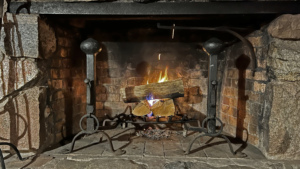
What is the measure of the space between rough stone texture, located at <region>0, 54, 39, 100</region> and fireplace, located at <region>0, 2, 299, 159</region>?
0.03 feet

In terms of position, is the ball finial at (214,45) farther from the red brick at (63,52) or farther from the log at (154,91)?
the red brick at (63,52)

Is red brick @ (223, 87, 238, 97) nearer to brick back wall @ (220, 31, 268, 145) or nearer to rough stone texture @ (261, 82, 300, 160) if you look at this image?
brick back wall @ (220, 31, 268, 145)

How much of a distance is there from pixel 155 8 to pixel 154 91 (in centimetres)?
113

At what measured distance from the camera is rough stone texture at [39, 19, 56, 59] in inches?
88.6

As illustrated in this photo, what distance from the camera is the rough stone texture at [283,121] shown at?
85.1 inches

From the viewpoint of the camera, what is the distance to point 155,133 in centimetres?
292

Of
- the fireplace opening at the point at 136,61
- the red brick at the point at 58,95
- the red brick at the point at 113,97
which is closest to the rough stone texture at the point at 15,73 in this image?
the red brick at the point at 58,95

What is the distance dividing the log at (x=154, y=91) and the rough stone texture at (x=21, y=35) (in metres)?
1.25

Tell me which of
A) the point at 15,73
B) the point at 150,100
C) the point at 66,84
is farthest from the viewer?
the point at 150,100

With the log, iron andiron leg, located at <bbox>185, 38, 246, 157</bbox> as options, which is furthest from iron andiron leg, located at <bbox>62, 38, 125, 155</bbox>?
iron andiron leg, located at <bbox>185, 38, 246, 157</bbox>

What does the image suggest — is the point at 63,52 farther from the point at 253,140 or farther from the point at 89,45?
the point at 253,140

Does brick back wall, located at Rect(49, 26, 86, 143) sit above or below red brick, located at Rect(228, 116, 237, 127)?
above

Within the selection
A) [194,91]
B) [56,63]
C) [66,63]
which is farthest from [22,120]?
[194,91]

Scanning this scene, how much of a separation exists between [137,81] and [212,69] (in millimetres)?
1390
